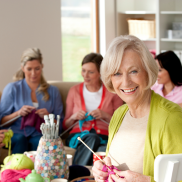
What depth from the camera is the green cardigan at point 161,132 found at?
3.67 feet

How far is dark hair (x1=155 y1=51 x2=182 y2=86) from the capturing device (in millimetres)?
2729

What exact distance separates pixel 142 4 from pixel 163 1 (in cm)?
68

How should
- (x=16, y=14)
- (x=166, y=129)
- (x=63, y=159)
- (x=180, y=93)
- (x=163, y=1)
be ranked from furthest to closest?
(x=163, y=1)
(x=16, y=14)
(x=180, y=93)
(x=63, y=159)
(x=166, y=129)

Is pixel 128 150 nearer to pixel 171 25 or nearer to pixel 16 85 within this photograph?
pixel 16 85

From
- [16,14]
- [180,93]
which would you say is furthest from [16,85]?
[180,93]

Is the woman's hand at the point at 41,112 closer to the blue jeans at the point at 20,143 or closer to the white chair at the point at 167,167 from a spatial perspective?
the blue jeans at the point at 20,143

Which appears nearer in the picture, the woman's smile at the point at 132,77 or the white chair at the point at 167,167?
the white chair at the point at 167,167

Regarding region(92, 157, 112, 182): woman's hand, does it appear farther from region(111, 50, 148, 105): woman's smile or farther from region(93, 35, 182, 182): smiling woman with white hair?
region(111, 50, 148, 105): woman's smile

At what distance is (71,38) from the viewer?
5.12 meters

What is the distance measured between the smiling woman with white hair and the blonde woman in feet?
4.75

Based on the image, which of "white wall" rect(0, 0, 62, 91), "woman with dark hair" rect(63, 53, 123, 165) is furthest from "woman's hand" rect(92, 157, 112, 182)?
"white wall" rect(0, 0, 62, 91)

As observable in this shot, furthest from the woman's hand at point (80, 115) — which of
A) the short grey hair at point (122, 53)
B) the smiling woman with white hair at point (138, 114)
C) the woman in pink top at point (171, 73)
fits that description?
the short grey hair at point (122, 53)

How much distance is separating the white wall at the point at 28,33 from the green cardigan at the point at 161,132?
2.71 m

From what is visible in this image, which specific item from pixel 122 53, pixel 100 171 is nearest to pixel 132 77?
pixel 122 53
